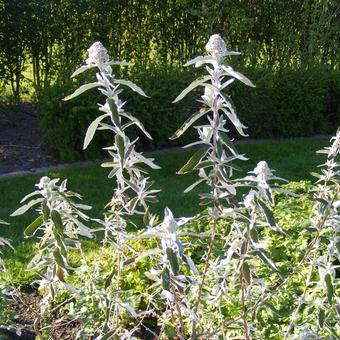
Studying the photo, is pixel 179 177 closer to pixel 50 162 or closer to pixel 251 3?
pixel 50 162

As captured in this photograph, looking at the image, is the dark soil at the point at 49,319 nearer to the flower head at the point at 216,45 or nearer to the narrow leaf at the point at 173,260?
the narrow leaf at the point at 173,260

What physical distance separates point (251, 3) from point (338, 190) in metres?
7.31

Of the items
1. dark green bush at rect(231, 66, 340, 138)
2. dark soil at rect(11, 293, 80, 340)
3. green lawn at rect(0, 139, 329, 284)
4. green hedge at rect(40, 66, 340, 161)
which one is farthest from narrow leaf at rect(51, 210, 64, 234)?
dark green bush at rect(231, 66, 340, 138)

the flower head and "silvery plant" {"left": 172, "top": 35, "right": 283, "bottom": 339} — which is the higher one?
the flower head

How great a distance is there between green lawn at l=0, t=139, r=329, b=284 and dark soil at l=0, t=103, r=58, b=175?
1.41ft

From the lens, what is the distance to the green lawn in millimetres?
5551

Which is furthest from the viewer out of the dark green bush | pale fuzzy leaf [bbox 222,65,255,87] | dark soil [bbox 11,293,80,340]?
the dark green bush

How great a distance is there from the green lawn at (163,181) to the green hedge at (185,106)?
309 mm

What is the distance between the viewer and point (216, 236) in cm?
248

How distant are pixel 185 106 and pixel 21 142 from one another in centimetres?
194

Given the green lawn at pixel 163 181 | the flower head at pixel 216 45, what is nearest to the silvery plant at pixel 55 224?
the flower head at pixel 216 45

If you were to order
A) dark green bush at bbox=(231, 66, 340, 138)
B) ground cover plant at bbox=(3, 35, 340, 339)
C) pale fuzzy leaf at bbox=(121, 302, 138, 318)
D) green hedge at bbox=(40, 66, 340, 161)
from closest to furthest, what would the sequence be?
ground cover plant at bbox=(3, 35, 340, 339) → pale fuzzy leaf at bbox=(121, 302, 138, 318) → green hedge at bbox=(40, 66, 340, 161) → dark green bush at bbox=(231, 66, 340, 138)

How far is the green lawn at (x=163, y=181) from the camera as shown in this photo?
5551mm

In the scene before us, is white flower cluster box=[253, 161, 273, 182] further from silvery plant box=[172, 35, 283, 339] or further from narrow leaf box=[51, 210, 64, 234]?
narrow leaf box=[51, 210, 64, 234]
